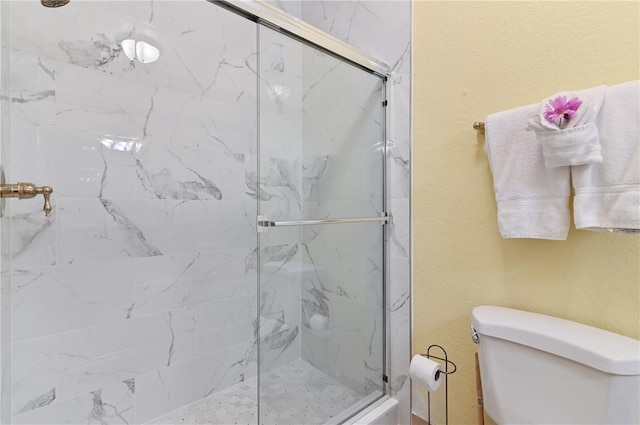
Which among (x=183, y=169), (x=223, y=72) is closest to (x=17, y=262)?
(x=183, y=169)

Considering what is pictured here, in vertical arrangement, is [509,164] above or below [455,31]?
below

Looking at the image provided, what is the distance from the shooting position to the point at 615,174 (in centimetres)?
84

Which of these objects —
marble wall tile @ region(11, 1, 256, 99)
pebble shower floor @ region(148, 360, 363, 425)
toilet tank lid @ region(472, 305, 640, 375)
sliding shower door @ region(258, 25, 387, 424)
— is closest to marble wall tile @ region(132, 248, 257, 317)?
pebble shower floor @ region(148, 360, 363, 425)

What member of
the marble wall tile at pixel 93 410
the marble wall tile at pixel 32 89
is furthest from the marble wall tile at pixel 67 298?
the marble wall tile at pixel 32 89

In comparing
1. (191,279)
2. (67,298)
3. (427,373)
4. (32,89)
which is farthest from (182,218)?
(427,373)

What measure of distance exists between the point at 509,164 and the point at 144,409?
185 cm

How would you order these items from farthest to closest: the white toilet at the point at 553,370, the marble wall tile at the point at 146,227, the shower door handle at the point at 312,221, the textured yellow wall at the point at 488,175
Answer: the marble wall tile at the point at 146,227 → the shower door handle at the point at 312,221 → the textured yellow wall at the point at 488,175 → the white toilet at the point at 553,370

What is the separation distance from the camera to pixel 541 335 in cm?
89

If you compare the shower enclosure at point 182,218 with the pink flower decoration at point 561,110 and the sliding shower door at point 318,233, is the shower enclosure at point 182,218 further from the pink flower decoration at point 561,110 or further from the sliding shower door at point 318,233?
the pink flower decoration at point 561,110

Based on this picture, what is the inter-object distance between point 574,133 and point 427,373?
87cm

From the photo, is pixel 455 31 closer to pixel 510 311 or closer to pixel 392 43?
pixel 392 43

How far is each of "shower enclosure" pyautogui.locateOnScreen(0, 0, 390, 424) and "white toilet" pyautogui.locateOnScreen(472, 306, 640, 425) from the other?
1.83ft

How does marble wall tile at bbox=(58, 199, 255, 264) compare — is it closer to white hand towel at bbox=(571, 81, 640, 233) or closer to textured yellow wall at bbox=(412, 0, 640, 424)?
textured yellow wall at bbox=(412, 0, 640, 424)

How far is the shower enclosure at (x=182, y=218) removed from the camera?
1152 millimetres
